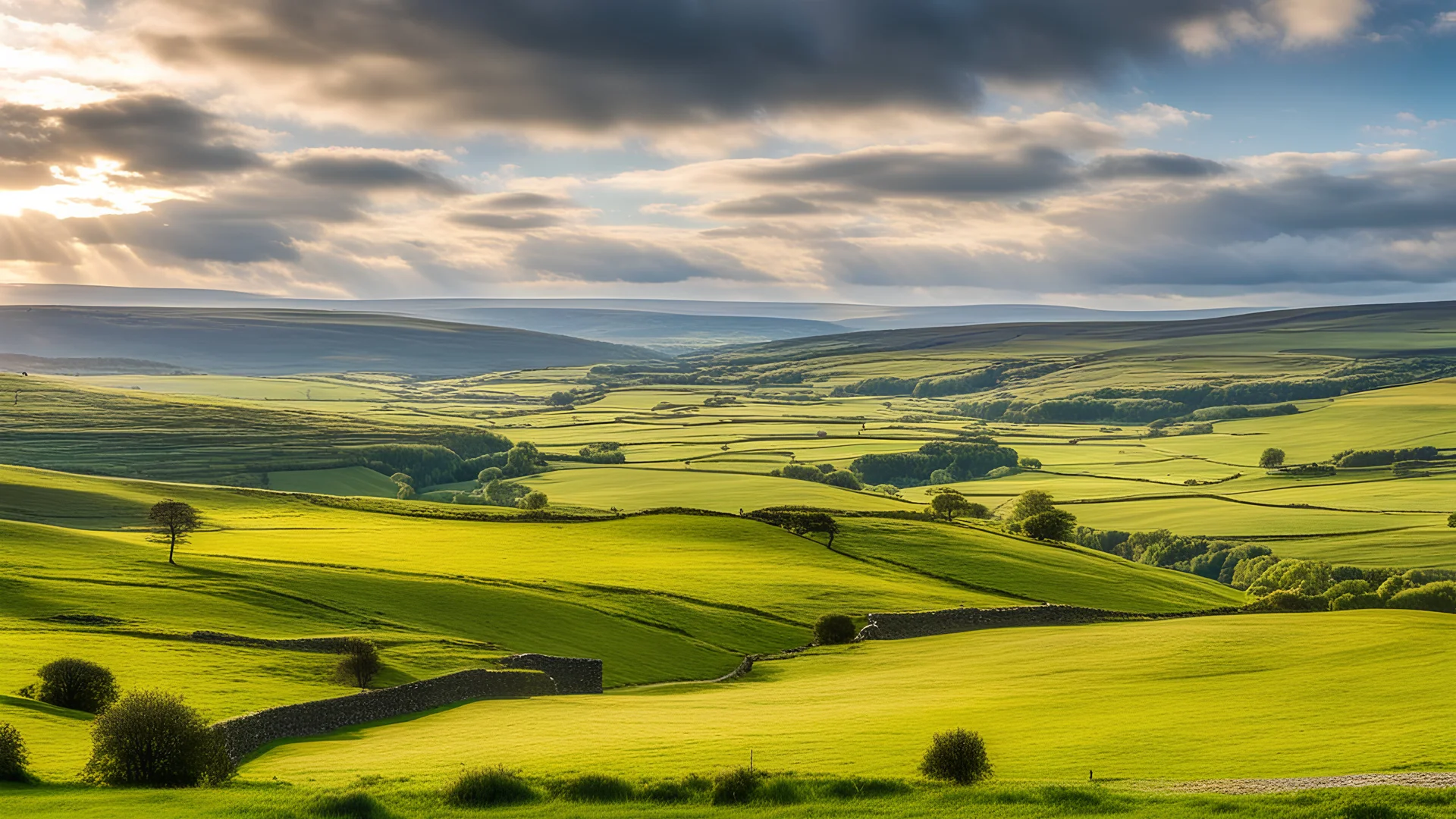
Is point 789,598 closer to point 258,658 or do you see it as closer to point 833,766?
point 258,658

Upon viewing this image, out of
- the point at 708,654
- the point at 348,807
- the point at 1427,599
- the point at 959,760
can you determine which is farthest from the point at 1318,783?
the point at 1427,599

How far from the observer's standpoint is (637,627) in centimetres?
6378

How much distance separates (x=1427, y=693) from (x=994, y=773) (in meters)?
16.5

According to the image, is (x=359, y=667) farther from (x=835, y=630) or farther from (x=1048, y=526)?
(x=1048, y=526)

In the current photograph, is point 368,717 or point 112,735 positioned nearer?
point 112,735

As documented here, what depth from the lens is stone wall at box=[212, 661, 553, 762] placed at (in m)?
33.8

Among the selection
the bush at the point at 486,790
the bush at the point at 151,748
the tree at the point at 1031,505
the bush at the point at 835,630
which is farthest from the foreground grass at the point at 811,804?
the tree at the point at 1031,505

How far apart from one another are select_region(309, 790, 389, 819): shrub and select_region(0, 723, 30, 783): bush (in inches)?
310

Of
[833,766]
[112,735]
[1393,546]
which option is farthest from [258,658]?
[1393,546]

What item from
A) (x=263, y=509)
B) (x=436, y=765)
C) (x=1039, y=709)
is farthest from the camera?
(x=263, y=509)

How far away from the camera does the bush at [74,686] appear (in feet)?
119

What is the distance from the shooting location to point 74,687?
1436 inches

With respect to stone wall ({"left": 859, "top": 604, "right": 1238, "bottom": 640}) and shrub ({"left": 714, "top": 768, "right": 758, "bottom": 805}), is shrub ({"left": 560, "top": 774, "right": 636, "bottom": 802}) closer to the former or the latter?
shrub ({"left": 714, "top": 768, "right": 758, "bottom": 805})

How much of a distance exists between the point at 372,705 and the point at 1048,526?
92010mm
